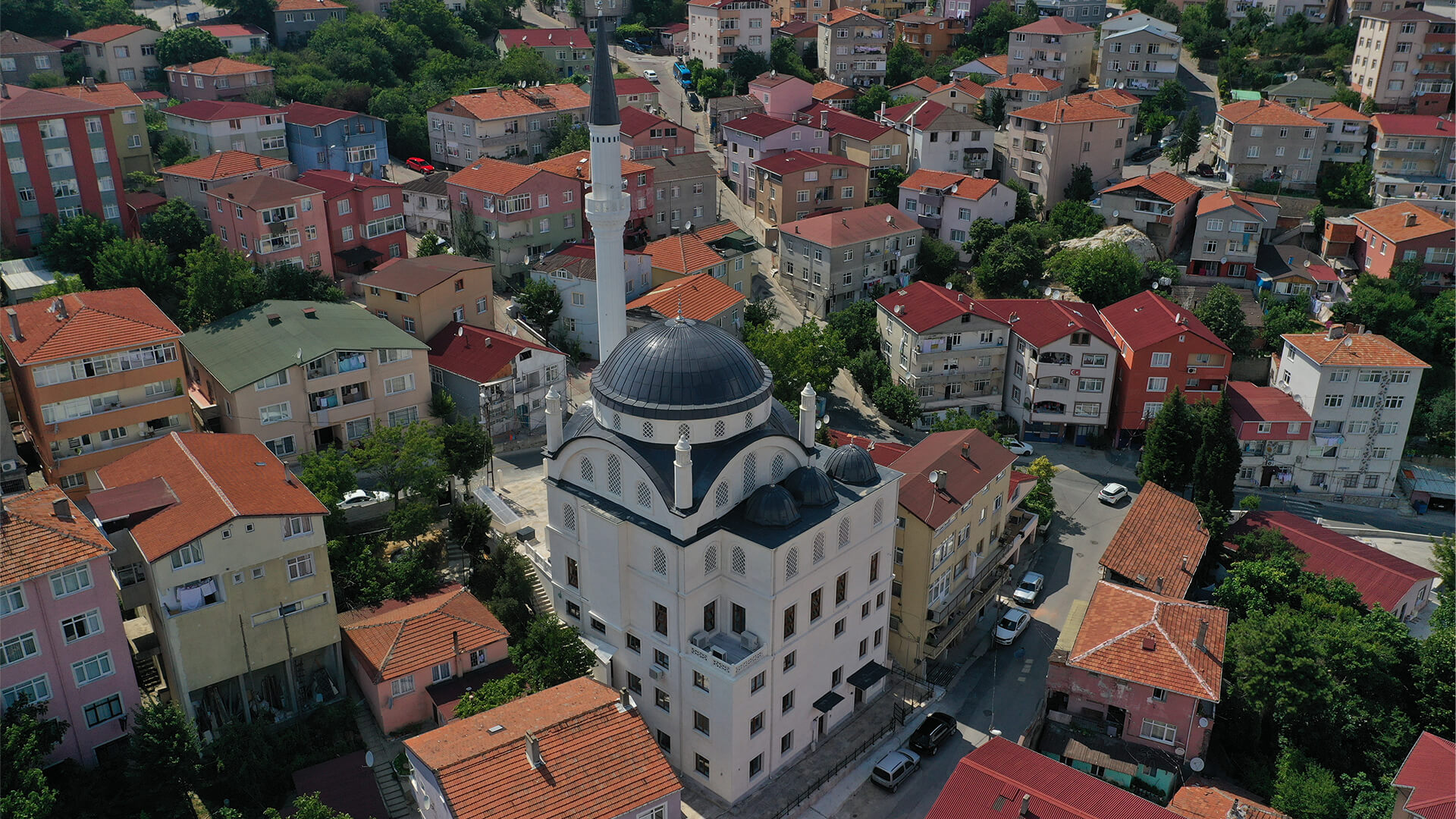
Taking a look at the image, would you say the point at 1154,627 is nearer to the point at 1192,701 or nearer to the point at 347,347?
the point at 1192,701

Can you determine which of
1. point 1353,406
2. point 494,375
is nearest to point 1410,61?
point 1353,406

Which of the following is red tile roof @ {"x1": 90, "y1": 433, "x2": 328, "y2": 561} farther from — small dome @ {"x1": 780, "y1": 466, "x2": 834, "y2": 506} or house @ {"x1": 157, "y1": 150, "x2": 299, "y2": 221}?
house @ {"x1": 157, "y1": 150, "x2": 299, "y2": 221}

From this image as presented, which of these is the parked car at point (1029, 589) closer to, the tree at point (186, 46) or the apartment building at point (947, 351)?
the apartment building at point (947, 351)

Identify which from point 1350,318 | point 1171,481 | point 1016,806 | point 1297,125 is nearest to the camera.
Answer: point 1016,806

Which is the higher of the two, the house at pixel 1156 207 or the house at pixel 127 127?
the house at pixel 127 127

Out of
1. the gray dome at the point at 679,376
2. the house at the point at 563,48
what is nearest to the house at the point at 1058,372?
the gray dome at the point at 679,376

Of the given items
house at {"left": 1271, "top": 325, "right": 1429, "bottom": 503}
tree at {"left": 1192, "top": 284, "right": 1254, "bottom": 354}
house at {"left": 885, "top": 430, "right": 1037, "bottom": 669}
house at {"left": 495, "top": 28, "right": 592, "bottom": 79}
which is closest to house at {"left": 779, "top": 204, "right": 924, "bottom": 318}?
tree at {"left": 1192, "top": 284, "right": 1254, "bottom": 354}

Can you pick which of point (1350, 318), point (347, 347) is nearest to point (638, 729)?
point (347, 347)
